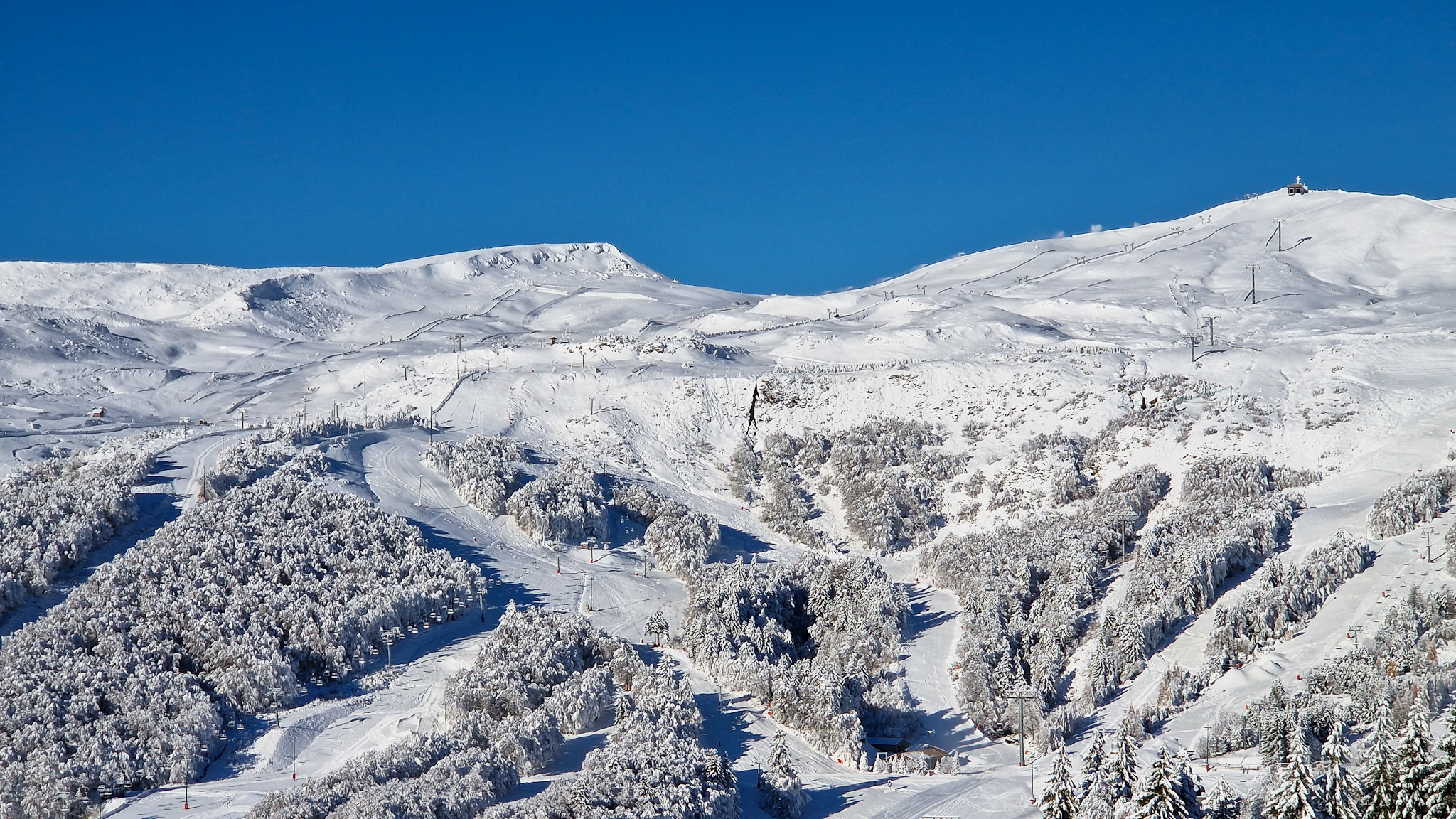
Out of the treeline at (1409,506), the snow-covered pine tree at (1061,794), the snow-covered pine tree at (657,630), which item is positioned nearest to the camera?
the snow-covered pine tree at (1061,794)

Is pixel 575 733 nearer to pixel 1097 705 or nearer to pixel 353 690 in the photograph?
pixel 353 690

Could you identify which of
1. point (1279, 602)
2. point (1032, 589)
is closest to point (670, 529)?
point (1032, 589)

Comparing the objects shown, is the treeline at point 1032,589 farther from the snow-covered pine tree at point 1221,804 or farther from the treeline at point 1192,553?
the snow-covered pine tree at point 1221,804

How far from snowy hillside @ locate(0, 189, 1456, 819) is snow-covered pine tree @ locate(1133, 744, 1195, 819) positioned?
1207 mm

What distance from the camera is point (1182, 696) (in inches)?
1732

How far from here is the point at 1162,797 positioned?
2967 cm

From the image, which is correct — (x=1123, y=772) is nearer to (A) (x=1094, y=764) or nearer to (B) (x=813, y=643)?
(A) (x=1094, y=764)

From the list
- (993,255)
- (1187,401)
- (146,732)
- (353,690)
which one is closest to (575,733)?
(353,690)

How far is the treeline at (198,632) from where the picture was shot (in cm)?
4144

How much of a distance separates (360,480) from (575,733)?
88.8 ft

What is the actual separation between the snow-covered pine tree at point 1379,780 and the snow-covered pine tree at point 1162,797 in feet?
13.7

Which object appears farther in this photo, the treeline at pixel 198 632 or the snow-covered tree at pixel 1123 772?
the treeline at pixel 198 632

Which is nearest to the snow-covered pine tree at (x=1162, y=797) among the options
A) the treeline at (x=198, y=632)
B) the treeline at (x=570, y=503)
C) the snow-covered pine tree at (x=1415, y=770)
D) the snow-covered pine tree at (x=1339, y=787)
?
the snow-covered pine tree at (x=1339, y=787)

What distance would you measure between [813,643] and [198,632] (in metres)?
27.2
